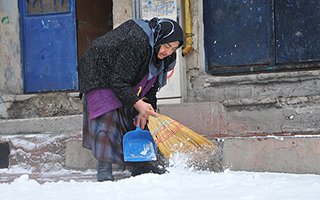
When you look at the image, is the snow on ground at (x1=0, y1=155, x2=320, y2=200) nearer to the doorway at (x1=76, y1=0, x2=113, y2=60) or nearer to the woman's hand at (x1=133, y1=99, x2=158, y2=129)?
the woman's hand at (x1=133, y1=99, x2=158, y2=129)

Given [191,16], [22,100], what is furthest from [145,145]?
[22,100]

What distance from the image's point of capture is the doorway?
23.4ft

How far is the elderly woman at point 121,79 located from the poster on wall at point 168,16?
0.91 meters

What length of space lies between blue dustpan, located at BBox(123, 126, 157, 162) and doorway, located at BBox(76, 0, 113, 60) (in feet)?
9.35

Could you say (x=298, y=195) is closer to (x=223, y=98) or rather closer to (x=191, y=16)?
(x=223, y=98)

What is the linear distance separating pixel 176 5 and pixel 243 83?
97cm

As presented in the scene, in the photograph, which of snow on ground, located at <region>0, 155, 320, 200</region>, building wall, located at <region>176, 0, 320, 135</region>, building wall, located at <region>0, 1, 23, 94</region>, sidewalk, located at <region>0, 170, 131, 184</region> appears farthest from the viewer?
building wall, located at <region>0, 1, 23, 94</region>

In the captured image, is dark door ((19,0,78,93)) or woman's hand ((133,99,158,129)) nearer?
woman's hand ((133,99,158,129))

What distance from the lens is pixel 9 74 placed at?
244 inches

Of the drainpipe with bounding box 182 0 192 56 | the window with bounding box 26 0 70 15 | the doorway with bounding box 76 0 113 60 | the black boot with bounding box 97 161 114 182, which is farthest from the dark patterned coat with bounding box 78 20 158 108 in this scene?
the doorway with bounding box 76 0 113 60

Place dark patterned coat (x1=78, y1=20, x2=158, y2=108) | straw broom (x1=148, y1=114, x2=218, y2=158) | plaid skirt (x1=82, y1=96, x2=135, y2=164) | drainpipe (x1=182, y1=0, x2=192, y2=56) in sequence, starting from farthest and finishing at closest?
drainpipe (x1=182, y1=0, x2=192, y2=56) < plaid skirt (x1=82, y1=96, x2=135, y2=164) < straw broom (x1=148, y1=114, x2=218, y2=158) < dark patterned coat (x1=78, y1=20, x2=158, y2=108)

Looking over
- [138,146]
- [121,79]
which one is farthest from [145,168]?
[121,79]

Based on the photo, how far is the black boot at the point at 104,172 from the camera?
13.6ft

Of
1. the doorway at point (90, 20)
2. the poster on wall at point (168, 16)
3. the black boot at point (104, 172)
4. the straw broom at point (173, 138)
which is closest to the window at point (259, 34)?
the poster on wall at point (168, 16)
